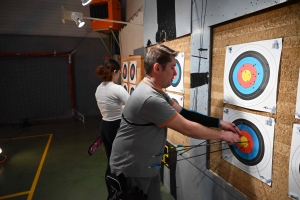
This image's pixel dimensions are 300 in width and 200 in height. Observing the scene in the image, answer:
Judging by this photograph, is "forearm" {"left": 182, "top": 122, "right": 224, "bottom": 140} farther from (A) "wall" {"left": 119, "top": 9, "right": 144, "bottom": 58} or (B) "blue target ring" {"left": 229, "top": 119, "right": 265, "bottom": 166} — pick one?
(A) "wall" {"left": 119, "top": 9, "right": 144, "bottom": 58}

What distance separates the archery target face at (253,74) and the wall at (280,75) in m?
0.03

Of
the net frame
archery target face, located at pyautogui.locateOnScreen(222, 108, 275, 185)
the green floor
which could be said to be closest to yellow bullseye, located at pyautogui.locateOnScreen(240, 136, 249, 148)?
archery target face, located at pyautogui.locateOnScreen(222, 108, 275, 185)

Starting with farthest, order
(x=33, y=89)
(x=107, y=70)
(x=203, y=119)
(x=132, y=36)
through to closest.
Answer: (x=33, y=89) < (x=132, y=36) < (x=107, y=70) < (x=203, y=119)

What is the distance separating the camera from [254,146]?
1.01 metres

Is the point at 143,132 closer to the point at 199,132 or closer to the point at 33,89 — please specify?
the point at 199,132

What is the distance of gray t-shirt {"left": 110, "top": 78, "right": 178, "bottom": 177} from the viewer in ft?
3.13

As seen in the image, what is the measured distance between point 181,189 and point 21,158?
8.38 ft

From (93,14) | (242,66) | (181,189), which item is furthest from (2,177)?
(93,14)

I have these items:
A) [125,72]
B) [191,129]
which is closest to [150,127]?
[191,129]

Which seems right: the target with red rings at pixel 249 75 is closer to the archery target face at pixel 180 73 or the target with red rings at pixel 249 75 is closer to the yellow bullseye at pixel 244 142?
the yellow bullseye at pixel 244 142

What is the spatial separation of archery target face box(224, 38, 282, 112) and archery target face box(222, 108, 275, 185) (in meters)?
0.07

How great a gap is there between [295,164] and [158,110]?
646 mm

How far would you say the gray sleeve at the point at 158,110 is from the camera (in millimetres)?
945

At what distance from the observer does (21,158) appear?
9.57ft
